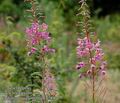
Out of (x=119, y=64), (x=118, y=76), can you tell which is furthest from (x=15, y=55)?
(x=119, y=64)

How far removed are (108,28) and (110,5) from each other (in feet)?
13.4

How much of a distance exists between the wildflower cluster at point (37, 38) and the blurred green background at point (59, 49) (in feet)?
1.13

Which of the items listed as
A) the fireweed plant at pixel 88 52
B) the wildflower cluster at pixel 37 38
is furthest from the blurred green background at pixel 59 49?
the fireweed plant at pixel 88 52

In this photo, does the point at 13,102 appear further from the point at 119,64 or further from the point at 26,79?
the point at 119,64

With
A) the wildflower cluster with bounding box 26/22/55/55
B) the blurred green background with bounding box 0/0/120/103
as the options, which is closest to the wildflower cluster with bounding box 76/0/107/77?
the wildflower cluster with bounding box 26/22/55/55

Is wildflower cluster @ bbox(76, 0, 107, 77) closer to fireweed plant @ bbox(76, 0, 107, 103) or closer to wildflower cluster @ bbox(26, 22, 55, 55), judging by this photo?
fireweed plant @ bbox(76, 0, 107, 103)

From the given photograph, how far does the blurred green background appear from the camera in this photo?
22.7 ft

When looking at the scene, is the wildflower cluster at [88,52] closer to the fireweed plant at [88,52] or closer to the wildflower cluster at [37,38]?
the fireweed plant at [88,52]

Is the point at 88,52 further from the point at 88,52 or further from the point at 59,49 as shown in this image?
the point at 59,49

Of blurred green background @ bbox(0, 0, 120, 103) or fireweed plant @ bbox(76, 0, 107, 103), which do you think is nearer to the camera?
fireweed plant @ bbox(76, 0, 107, 103)

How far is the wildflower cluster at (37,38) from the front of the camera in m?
4.61

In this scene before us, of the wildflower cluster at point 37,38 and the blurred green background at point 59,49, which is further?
the blurred green background at point 59,49

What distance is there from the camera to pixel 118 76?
35.2ft

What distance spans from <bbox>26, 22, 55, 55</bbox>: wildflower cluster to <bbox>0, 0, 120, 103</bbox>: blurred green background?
34 centimetres
